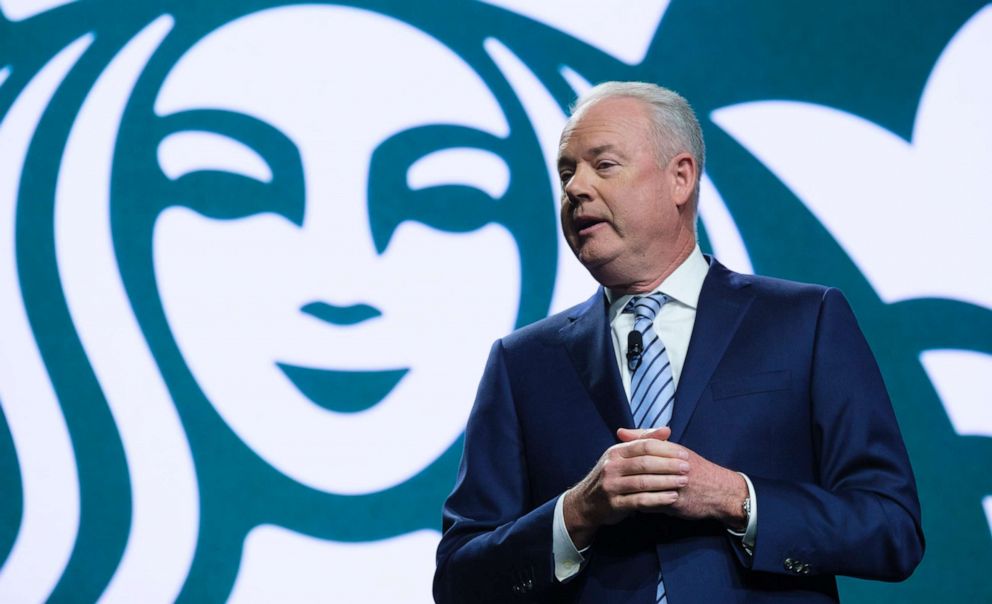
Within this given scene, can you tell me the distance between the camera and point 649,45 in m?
3.15

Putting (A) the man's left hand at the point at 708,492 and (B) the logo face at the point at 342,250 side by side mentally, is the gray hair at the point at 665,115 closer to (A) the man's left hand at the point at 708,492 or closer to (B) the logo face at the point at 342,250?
(A) the man's left hand at the point at 708,492

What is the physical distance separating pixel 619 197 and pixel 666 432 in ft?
1.45

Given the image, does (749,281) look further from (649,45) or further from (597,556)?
(649,45)

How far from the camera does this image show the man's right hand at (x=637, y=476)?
1457 mm

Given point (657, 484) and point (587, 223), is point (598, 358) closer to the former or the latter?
point (587, 223)

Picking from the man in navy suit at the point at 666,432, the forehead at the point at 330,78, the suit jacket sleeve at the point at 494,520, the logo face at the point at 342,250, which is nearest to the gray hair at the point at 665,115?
the man in navy suit at the point at 666,432

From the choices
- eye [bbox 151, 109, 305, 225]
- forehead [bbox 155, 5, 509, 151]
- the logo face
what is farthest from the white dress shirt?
eye [bbox 151, 109, 305, 225]

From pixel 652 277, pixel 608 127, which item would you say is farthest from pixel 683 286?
pixel 608 127

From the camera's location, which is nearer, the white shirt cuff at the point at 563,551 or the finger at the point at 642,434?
the finger at the point at 642,434

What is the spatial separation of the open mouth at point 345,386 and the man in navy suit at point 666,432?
1.17m

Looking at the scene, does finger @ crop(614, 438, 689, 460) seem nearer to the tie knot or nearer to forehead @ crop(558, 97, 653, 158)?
the tie knot

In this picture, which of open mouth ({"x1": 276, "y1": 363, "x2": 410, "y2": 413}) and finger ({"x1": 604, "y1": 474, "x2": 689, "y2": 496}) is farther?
open mouth ({"x1": 276, "y1": 363, "x2": 410, "y2": 413})

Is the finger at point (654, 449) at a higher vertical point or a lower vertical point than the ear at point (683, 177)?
lower

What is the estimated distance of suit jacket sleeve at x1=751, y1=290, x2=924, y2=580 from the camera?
4.99ft
